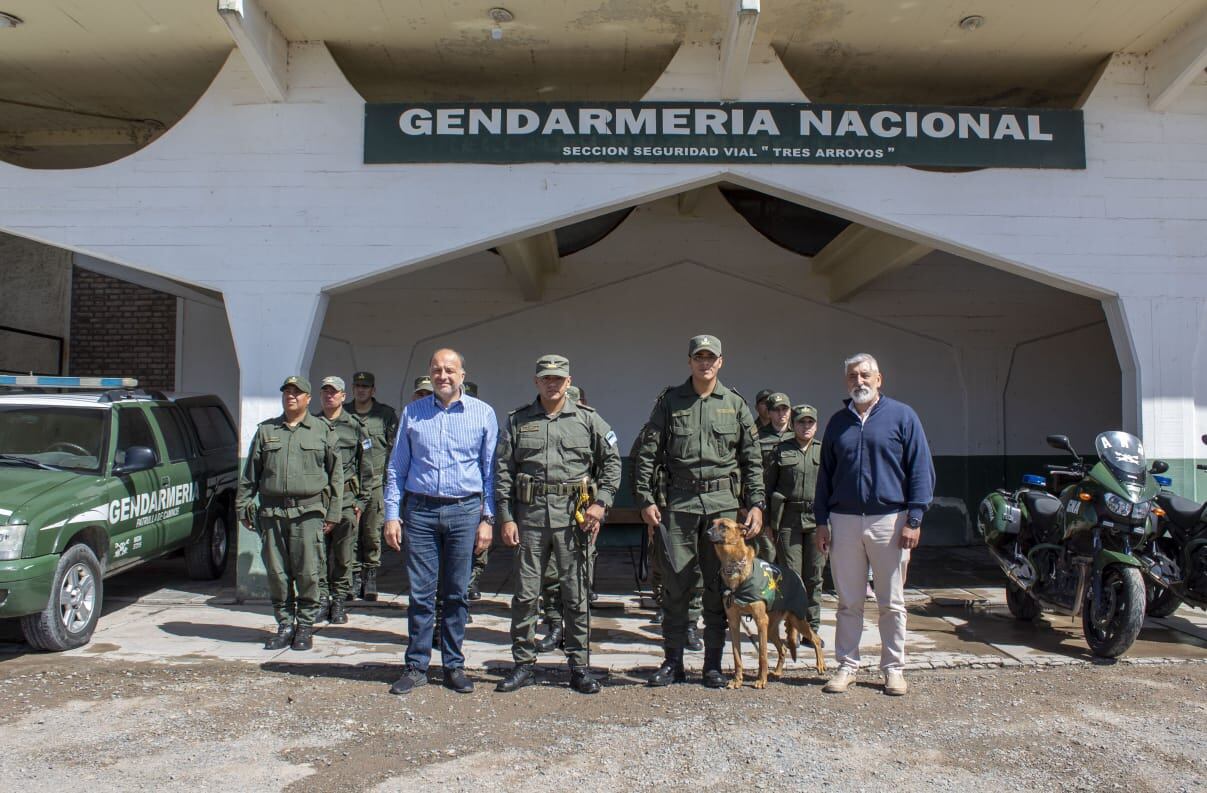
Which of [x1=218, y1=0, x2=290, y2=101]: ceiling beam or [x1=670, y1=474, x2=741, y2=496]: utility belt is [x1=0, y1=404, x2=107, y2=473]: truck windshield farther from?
[x1=670, y1=474, x2=741, y2=496]: utility belt

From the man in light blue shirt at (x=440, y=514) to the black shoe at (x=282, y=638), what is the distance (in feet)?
4.00

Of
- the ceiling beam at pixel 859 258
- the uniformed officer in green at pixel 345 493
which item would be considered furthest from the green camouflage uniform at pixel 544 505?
the ceiling beam at pixel 859 258

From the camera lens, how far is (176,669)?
5.18 meters

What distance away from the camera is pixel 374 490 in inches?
269

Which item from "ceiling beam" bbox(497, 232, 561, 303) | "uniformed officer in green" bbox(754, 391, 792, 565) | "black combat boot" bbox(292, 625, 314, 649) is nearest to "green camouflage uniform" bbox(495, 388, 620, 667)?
"black combat boot" bbox(292, 625, 314, 649)

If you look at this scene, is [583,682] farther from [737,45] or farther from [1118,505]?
[737,45]

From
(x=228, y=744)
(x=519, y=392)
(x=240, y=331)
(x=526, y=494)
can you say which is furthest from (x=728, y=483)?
(x=519, y=392)

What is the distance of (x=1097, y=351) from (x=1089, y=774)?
839 centimetres

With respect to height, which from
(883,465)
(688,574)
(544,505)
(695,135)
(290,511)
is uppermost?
(695,135)

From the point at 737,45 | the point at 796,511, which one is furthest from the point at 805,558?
the point at 737,45

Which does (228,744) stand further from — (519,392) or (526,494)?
(519,392)

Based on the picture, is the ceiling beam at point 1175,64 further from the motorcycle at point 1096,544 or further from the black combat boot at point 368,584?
the black combat boot at point 368,584

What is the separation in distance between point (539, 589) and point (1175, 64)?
624cm

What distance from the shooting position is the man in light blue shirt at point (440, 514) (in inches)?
190
